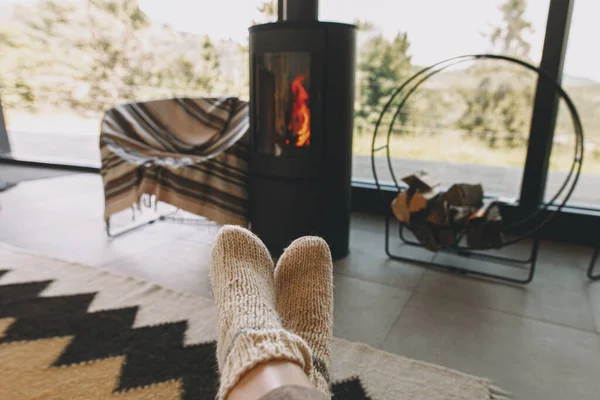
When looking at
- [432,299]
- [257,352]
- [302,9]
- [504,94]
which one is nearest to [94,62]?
[302,9]

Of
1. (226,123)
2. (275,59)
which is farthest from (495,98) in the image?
(226,123)

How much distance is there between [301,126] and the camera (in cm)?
172

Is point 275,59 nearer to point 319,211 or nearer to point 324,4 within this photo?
point 319,211

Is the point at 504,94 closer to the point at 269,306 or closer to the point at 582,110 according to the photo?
the point at 582,110

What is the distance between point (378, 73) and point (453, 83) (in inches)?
15.6

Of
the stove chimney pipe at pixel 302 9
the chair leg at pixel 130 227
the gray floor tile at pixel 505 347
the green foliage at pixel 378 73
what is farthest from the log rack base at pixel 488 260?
the chair leg at pixel 130 227

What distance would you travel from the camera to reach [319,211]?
70.2 inches

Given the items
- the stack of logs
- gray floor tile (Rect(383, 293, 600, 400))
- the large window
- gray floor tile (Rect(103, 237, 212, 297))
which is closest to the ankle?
gray floor tile (Rect(383, 293, 600, 400))

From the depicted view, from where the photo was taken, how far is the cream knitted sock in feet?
2.25

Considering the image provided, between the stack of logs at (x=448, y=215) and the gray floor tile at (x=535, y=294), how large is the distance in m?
0.15

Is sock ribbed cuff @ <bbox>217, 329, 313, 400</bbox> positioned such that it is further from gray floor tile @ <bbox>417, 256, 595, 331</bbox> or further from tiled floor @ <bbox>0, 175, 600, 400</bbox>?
gray floor tile @ <bbox>417, 256, 595, 331</bbox>

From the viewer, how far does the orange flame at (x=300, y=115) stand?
1692mm

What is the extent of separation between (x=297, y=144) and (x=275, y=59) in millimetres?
337

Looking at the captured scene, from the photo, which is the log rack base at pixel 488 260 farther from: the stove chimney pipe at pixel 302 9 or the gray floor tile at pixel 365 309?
the stove chimney pipe at pixel 302 9
